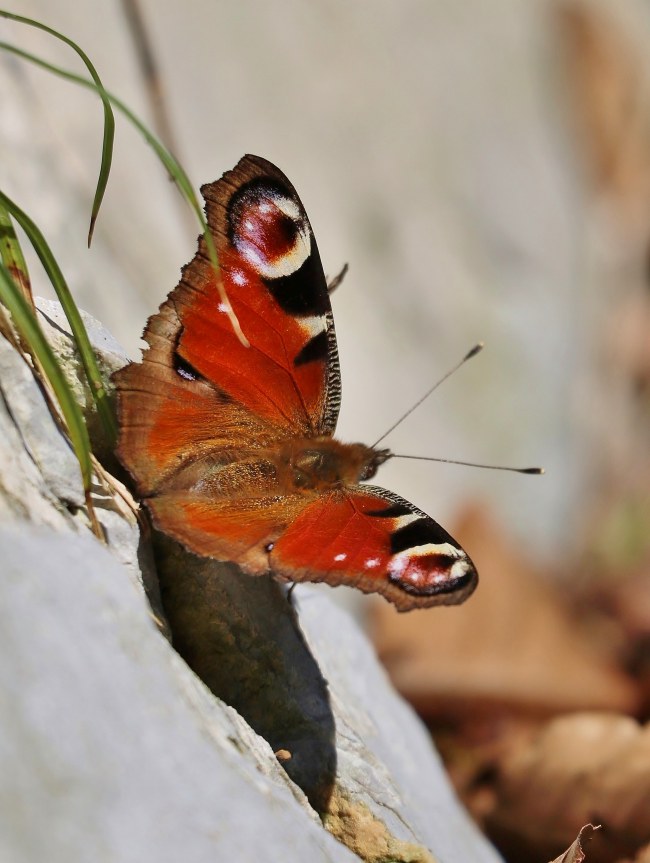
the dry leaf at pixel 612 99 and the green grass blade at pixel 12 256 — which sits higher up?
the dry leaf at pixel 612 99

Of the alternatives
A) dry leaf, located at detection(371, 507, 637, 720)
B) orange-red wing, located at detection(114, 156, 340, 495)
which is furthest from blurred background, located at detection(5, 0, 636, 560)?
orange-red wing, located at detection(114, 156, 340, 495)

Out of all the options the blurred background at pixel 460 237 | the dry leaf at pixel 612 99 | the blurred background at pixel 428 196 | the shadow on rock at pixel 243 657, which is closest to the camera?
the shadow on rock at pixel 243 657

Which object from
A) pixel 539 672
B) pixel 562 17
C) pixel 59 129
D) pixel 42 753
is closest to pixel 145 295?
pixel 59 129

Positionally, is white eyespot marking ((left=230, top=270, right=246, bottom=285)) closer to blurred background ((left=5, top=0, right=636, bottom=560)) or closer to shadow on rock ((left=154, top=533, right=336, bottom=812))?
shadow on rock ((left=154, top=533, right=336, bottom=812))

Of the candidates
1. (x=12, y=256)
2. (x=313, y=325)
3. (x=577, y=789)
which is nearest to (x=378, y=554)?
(x=313, y=325)

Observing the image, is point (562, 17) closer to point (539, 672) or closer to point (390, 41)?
Result: point (390, 41)

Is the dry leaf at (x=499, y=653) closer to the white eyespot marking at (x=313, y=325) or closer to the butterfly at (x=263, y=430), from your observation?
the butterfly at (x=263, y=430)

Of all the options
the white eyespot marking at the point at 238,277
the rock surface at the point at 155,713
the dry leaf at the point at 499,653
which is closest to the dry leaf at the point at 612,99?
the dry leaf at the point at 499,653
